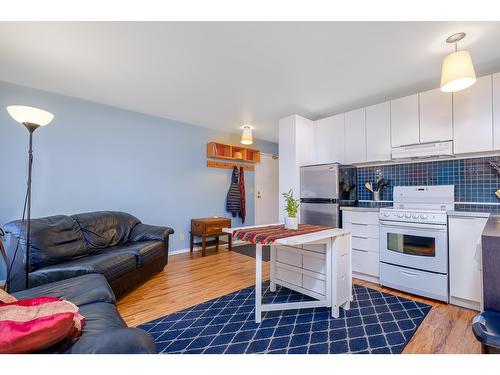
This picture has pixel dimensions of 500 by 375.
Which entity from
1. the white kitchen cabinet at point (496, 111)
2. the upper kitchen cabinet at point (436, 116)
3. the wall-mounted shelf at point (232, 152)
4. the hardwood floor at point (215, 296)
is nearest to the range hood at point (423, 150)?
the upper kitchen cabinet at point (436, 116)

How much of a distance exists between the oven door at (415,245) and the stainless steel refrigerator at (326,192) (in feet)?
2.07

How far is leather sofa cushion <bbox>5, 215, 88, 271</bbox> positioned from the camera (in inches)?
83.4

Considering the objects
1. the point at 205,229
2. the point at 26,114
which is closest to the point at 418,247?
the point at 205,229

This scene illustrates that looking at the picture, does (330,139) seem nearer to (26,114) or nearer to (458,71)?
(458,71)

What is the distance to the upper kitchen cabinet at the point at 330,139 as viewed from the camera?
3.36 meters

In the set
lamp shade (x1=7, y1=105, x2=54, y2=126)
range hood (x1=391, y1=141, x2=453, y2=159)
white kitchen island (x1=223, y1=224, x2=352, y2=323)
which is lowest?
white kitchen island (x1=223, y1=224, x2=352, y2=323)

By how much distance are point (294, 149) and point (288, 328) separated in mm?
2398

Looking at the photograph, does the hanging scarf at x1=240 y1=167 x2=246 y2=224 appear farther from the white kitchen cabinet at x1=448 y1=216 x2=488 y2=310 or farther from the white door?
the white kitchen cabinet at x1=448 y1=216 x2=488 y2=310

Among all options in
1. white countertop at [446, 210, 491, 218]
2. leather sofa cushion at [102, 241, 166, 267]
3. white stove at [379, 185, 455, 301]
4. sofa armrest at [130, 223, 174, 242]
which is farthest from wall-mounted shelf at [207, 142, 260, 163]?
white countertop at [446, 210, 491, 218]

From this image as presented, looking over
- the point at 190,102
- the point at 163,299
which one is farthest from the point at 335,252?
the point at 190,102

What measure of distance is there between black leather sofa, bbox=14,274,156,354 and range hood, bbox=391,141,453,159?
3043 millimetres

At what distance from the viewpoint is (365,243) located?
273 centimetres
